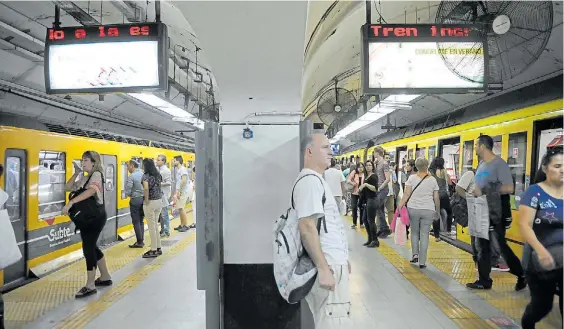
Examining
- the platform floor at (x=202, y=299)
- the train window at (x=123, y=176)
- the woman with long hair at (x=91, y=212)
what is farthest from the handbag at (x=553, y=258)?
the train window at (x=123, y=176)

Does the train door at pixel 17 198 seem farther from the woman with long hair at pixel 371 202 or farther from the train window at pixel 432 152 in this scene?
the train window at pixel 432 152

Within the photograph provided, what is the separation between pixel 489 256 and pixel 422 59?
2266 millimetres

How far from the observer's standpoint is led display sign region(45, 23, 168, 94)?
4.08 meters

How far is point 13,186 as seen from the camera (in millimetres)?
5613

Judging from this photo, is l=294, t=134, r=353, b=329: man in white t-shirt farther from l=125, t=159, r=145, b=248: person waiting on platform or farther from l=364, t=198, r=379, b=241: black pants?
l=125, t=159, r=145, b=248: person waiting on platform

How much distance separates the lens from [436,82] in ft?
14.1

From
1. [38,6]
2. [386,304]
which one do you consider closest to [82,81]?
[38,6]

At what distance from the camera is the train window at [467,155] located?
7.64m

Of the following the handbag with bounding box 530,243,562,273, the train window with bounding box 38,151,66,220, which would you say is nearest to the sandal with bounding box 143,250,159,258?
the train window with bounding box 38,151,66,220

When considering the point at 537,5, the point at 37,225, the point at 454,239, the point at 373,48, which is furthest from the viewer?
the point at 454,239

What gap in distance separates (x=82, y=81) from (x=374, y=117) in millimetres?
7186

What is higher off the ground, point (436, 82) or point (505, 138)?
point (436, 82)

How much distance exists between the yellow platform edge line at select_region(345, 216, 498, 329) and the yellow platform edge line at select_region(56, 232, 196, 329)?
3344mm

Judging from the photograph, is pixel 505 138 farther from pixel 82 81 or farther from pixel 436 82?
pixel 82 81
